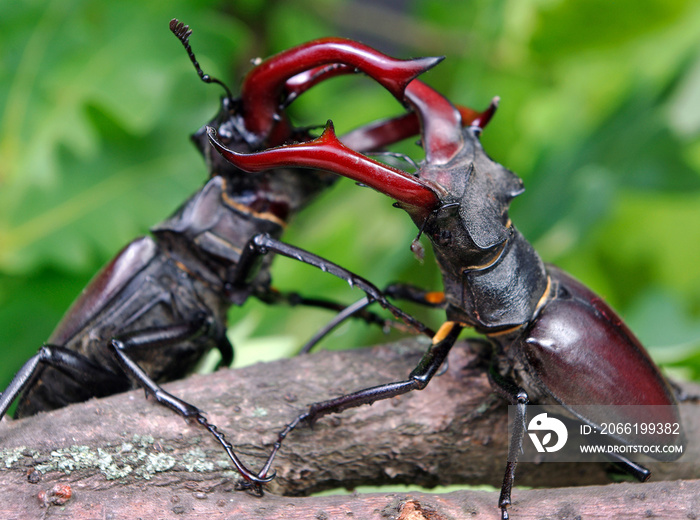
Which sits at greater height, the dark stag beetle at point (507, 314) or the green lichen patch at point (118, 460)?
the dark stag beetle at point (507, 314)

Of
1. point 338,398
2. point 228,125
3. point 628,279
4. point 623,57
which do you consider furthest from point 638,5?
point 338,398

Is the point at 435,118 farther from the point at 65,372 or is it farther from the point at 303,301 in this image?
the point at 65,372

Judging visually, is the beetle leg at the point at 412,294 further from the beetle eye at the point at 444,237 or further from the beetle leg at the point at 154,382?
the beetle leg at the point at 154,382

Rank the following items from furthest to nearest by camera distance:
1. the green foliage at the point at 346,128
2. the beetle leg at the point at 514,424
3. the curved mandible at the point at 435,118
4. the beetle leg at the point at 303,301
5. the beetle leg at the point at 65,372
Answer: the green foliage at the point at 346,128
the beetle leg at the point at 303,301
the curved mandible at the point at 435,118
the beetle leg at the point at 65,372
the beetle leg at the point at 514,424

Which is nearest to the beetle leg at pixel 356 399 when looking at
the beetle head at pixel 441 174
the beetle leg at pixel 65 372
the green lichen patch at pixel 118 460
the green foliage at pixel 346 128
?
the green lichen patch at pixel 118 460

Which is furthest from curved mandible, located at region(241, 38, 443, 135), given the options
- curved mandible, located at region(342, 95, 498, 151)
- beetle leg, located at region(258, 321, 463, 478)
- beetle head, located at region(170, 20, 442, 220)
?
beetle leg, located at region(258, 321, 463, 478)

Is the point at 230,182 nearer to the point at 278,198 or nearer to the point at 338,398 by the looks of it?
the point at 278,198

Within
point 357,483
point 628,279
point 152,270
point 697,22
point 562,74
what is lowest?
point 357,483
